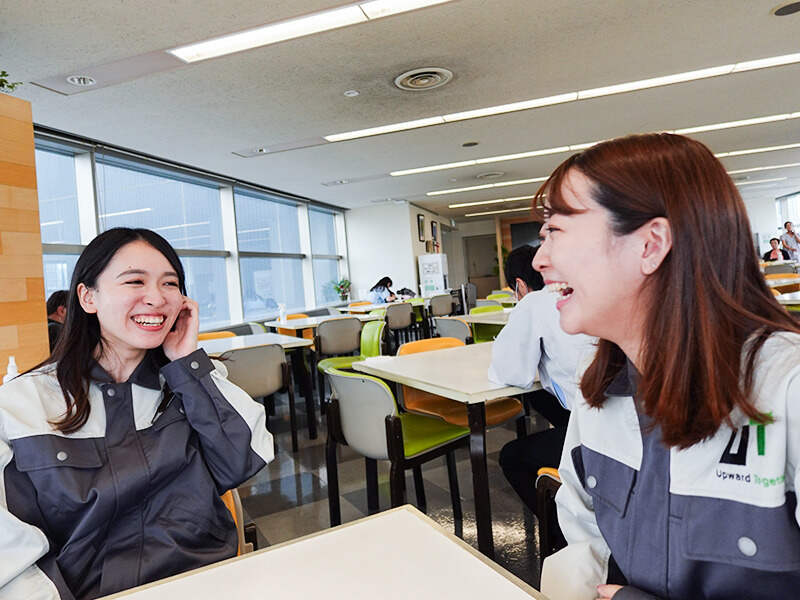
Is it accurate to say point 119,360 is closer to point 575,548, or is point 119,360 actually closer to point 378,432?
point 378,432

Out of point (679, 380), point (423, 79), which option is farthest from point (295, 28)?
point (679, 380)

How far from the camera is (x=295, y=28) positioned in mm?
3279

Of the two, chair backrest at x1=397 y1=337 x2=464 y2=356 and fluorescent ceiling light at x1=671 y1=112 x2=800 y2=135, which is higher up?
fluorescent ceiling light at x1=671 y1=112 x2=800 y2=135

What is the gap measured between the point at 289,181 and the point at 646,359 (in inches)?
305

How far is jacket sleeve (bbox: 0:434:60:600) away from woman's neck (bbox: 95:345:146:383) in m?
0.39

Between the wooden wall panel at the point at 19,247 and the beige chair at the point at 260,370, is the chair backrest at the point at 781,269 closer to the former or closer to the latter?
the beige chair at the point at 260,370

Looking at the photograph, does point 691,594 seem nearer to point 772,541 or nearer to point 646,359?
point 772,541

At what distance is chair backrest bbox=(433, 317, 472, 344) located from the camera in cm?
430

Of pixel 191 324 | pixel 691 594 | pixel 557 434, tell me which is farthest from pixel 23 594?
pixel 557 434

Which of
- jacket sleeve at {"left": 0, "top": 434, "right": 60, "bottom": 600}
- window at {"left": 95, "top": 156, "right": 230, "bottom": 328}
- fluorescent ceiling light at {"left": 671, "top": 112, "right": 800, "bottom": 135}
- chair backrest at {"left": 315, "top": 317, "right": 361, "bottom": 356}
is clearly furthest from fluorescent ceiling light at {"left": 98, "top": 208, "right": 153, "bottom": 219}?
fluorescent ceiling light at {"left": 671, "top": 112, "right": 800, "bottom": 135}

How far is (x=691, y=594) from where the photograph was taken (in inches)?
30.6

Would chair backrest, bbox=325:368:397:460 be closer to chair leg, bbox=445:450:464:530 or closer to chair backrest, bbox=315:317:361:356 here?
chair leg, bbox=445:450:464:530

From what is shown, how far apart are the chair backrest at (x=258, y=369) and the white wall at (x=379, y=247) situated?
304 inches

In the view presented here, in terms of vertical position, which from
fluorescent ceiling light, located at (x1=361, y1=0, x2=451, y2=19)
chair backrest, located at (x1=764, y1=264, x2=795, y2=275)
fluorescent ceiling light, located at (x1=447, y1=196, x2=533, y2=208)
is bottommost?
chair backrest, located at (x1=764, y1=264, x2=795, y2=275)
